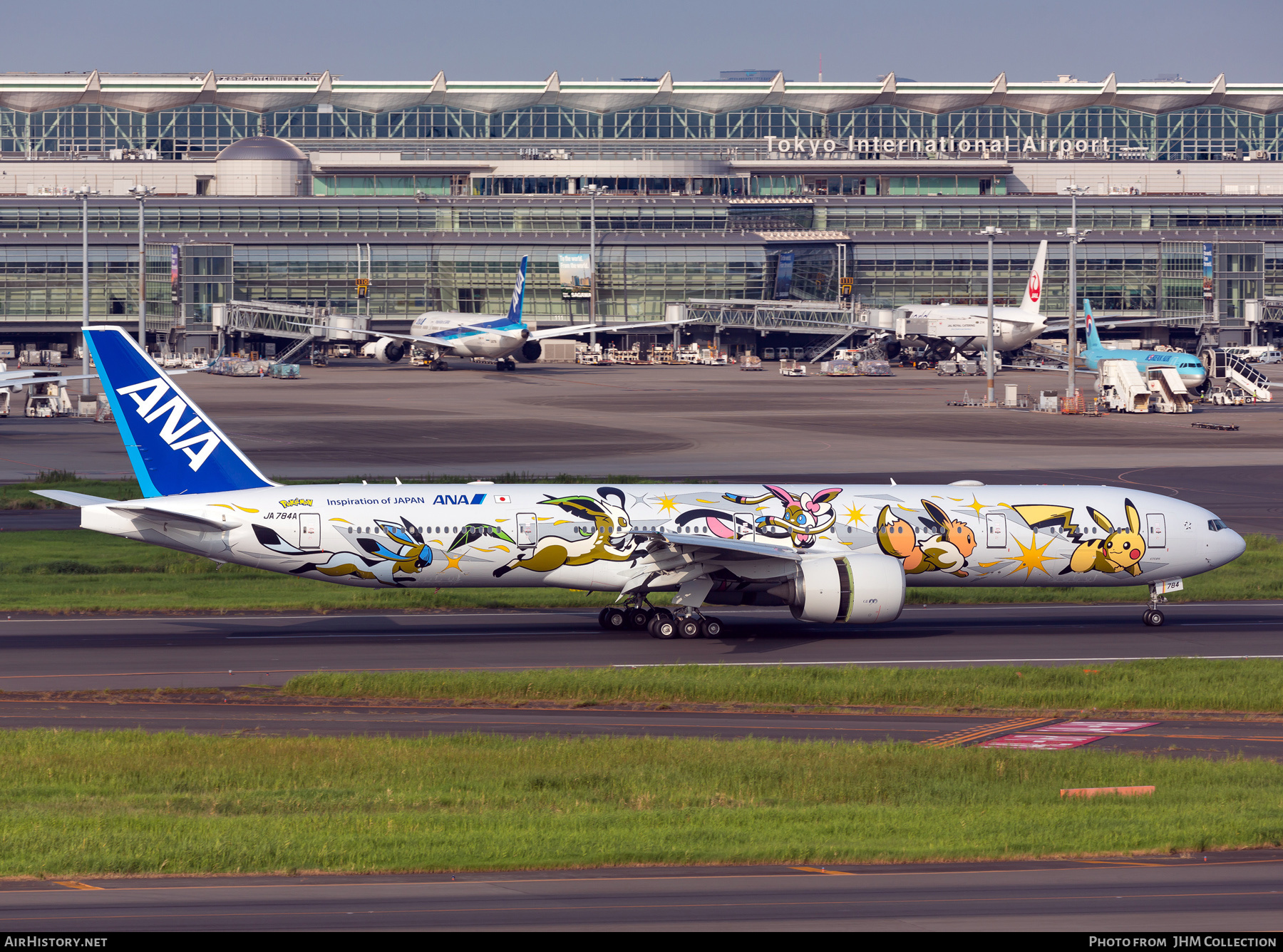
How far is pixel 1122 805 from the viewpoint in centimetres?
2289

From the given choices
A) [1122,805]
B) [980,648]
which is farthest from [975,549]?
[1122,805]

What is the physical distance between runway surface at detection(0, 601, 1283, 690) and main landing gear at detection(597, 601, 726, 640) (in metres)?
0.28

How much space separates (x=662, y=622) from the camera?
134 ft

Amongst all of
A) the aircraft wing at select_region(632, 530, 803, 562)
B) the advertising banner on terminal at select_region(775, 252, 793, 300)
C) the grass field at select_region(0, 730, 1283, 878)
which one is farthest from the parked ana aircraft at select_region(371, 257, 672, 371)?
the grass field at select_region(0, 730, 1283, 878)

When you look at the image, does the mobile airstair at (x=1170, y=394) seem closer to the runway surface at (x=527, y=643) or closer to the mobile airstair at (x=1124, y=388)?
the mobile airstair at (x=1124, y=388)

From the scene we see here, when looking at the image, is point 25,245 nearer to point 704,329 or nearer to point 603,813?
point 704,329

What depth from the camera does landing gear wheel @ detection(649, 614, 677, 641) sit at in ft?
134

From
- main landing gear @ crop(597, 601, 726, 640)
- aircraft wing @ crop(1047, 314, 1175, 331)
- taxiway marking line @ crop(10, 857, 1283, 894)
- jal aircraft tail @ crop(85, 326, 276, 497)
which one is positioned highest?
aircraft wing @ crop(1047, 314, 1175, 331)

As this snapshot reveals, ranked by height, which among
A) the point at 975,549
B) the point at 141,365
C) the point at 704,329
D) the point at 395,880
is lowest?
the point at 395,880

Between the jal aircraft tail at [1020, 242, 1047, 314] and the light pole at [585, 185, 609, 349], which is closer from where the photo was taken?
the jal aircraft tail at [1020, 242, 1047, 314]

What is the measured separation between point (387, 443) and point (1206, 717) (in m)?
62.4

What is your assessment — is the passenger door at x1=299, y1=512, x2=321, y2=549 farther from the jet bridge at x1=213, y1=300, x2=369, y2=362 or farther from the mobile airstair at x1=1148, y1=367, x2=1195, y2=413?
the jet bridge at x1=213, y1=300, x2=369, y2=362

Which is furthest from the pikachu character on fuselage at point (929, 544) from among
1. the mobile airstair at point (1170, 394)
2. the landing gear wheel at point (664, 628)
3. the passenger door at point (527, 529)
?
the mobile airstair at point (1170, 394)

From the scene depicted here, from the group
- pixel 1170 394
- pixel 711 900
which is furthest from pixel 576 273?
pixel 711 900
